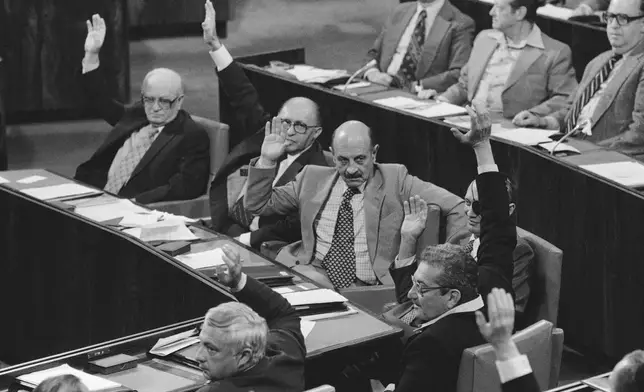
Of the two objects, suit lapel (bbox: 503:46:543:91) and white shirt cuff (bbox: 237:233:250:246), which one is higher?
suit lapel (bbox: 503:46:543:91)

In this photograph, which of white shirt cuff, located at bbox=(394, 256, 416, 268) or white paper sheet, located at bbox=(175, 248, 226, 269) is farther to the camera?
white shirt cuff, located at bbox=(394, 256, 416, 268)

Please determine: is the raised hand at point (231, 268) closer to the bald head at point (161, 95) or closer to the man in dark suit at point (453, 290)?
the man in dark suit at point (453, 290)

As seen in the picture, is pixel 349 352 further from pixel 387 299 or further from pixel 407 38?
pixel 407 38

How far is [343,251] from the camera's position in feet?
16.9

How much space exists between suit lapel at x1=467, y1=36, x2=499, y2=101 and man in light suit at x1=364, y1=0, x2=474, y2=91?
1.17ft

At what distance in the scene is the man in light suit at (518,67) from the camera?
257 inches

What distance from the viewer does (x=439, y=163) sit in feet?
20.5

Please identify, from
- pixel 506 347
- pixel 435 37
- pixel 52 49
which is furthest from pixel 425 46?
pixel 506 347

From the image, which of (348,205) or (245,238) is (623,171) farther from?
(245,238)

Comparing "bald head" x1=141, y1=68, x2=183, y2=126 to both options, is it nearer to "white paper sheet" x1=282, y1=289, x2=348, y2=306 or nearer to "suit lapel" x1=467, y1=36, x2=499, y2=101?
"suit lapel" x1=467, y1=36, x2=499, y2=101

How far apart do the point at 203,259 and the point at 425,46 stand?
10.3ft

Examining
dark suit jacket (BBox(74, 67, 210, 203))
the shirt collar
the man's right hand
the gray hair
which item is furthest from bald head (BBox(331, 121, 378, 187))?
the gray hair

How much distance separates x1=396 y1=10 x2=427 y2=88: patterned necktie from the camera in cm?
748

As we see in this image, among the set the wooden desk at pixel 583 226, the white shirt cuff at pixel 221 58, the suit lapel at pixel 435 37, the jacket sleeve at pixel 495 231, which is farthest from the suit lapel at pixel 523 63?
the jacket sleeve at pixel 495 231
